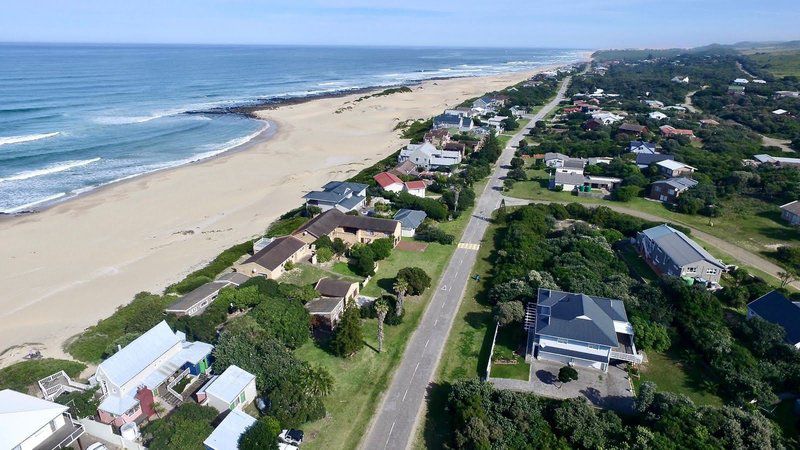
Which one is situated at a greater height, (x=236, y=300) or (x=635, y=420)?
(x=236, y=300)

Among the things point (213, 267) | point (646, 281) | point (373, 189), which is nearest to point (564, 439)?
point (646, 281)

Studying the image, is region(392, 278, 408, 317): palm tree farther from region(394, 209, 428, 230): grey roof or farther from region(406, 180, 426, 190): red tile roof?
region(406, 180, 426, 190): red tile roof

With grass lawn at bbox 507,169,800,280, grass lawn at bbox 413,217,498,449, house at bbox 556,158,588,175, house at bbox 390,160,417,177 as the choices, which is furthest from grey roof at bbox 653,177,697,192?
grass lawn at bbox 413,217,498,449

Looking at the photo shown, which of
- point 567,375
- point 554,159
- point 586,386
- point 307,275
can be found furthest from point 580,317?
point 554,159

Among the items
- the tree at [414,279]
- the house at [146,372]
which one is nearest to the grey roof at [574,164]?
the tree at [414,279]

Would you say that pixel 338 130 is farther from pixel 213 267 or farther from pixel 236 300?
pixel 236 300
